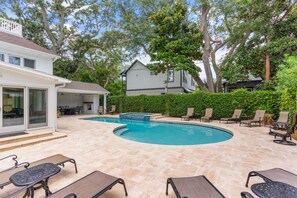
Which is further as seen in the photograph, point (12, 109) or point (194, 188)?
point (12, 109)

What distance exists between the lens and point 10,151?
598 centimetres

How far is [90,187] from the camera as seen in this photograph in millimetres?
2854

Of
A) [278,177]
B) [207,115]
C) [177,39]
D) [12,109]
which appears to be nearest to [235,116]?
[207,115]

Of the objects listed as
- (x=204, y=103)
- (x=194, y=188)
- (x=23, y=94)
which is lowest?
(x=194, y=188)

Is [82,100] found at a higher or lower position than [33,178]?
higher

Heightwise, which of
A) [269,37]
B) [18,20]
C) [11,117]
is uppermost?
[18,20]

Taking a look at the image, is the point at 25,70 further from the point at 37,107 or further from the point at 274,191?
the point at 274,191

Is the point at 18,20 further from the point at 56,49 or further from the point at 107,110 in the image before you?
the point at 107,110

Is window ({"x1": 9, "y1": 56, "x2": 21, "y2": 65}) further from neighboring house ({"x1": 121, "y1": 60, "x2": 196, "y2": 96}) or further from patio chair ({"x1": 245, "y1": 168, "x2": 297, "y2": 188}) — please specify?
neighboring house ({"x1": 121, "y1": 60, "x2": 196, "y2": 96})

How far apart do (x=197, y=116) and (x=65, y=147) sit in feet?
39.5

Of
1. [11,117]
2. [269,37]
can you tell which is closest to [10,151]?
[11,117]

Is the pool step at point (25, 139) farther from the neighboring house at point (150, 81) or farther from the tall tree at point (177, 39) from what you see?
the neighboring house at point (150, 81)

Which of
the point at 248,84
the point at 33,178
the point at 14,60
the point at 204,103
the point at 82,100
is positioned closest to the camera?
the point at 33,178

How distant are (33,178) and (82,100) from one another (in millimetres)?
21768
